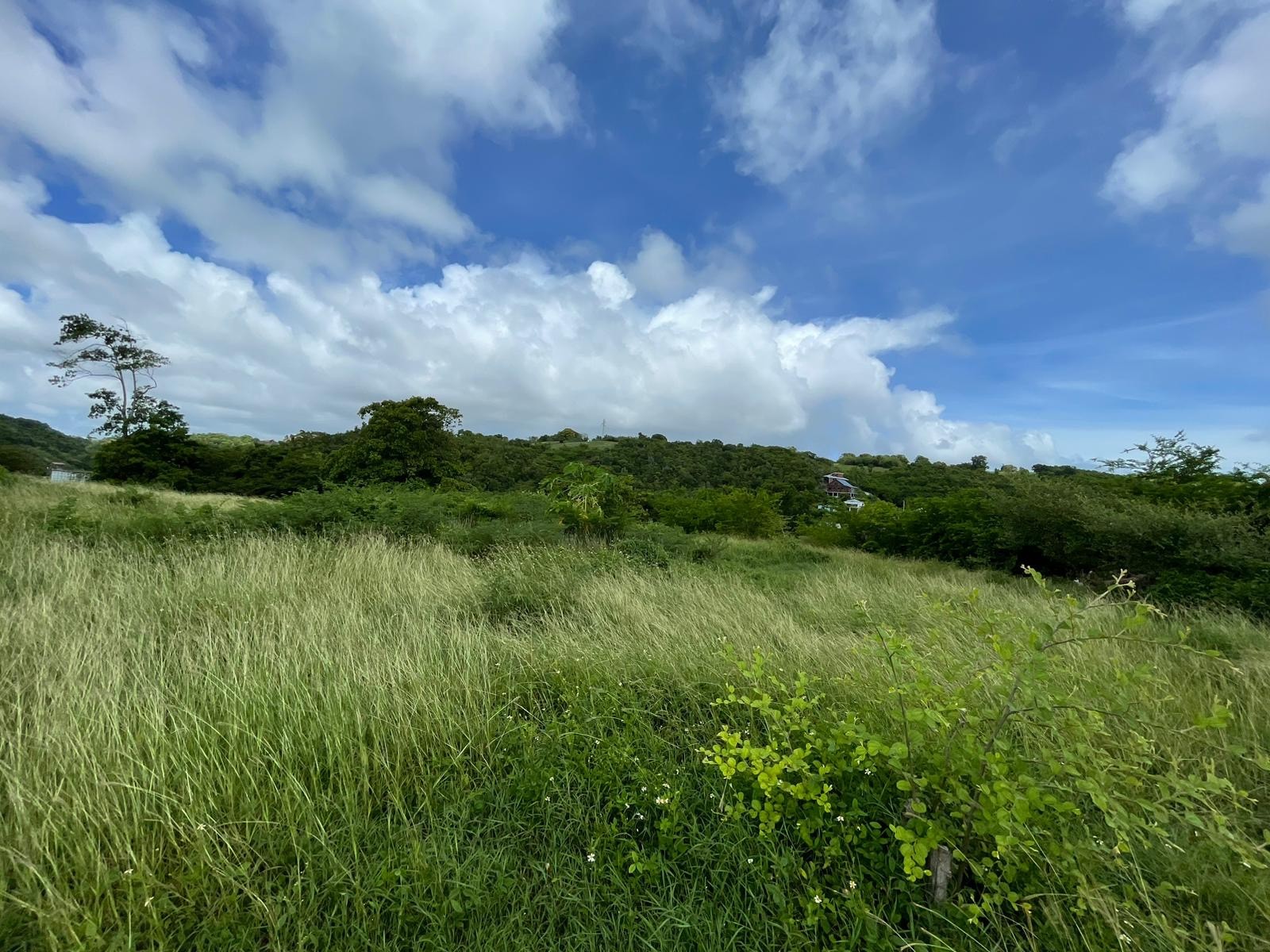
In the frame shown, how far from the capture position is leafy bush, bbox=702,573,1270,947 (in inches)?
70.0

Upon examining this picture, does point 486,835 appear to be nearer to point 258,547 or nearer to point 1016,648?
point 1016,648

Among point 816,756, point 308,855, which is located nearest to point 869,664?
Answer: point 816,756

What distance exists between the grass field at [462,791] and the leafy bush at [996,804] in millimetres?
49

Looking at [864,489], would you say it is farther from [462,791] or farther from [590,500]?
[462,791]

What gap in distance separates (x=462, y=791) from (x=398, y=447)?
26.9 metres

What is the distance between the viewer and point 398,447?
88.2 ft

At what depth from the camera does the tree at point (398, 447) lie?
26.2 meters

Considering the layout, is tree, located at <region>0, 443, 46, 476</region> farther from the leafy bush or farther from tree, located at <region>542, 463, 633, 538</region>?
the leafy bush

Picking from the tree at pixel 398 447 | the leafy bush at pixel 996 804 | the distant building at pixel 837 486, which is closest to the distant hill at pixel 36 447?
the tree at pixel 398 447

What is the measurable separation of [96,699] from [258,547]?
4.77 meters

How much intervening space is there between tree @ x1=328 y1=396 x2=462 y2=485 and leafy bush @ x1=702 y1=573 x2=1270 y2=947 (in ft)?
86.0

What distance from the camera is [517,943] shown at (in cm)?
188

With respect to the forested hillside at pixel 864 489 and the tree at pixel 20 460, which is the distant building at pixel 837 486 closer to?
the forested hillside at pixel 864 489

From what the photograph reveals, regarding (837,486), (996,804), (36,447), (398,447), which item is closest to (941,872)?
(996,804)
